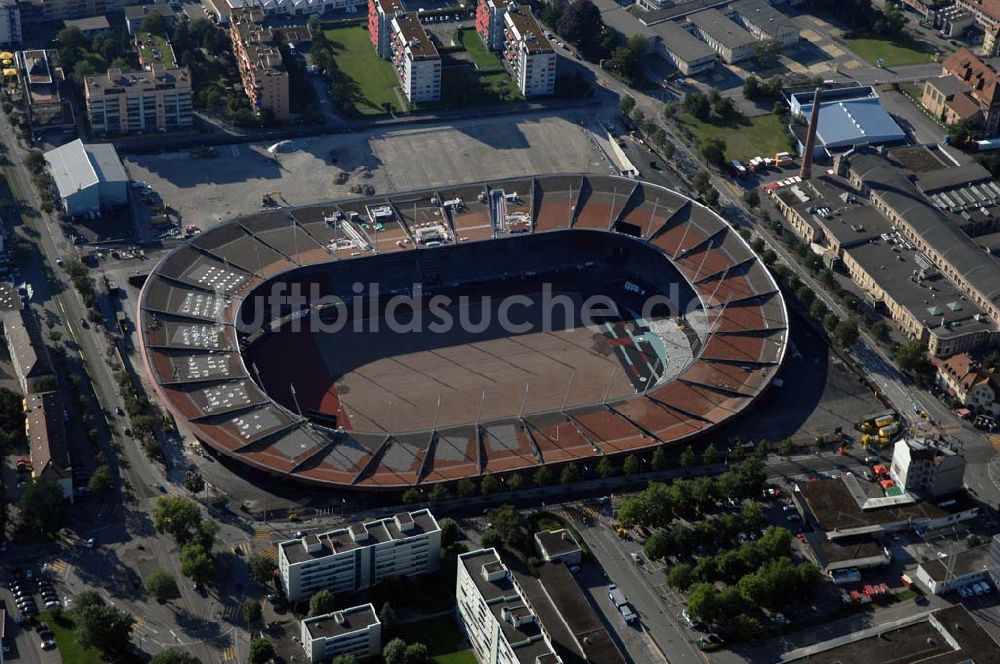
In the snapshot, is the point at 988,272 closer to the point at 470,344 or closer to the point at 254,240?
the point at 470,344

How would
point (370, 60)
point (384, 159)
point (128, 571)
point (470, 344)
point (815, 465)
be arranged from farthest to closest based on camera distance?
1. point (370, 60)
2. point (384, 159)
3. point (470, 344)
4. point (815, 465)
5. point (128, 571)

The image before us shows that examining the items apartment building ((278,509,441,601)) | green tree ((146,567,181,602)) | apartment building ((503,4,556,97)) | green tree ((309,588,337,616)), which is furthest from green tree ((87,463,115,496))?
apartment building ((503,4,556,97))

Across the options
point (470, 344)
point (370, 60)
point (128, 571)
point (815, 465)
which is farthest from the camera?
point (370, 60)

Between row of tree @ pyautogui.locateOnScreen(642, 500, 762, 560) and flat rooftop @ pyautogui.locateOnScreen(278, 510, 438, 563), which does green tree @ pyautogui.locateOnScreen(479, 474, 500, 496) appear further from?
row of tree @ pyautogui.locateOnScreen(642, 500, 762, 560)

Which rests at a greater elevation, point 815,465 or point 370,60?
point 370,60

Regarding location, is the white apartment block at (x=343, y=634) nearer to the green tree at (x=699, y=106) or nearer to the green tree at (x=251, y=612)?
→ the green tree at (x=251, y=612)

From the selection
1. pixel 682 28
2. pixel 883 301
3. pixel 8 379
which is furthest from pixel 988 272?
pixel 8 379
